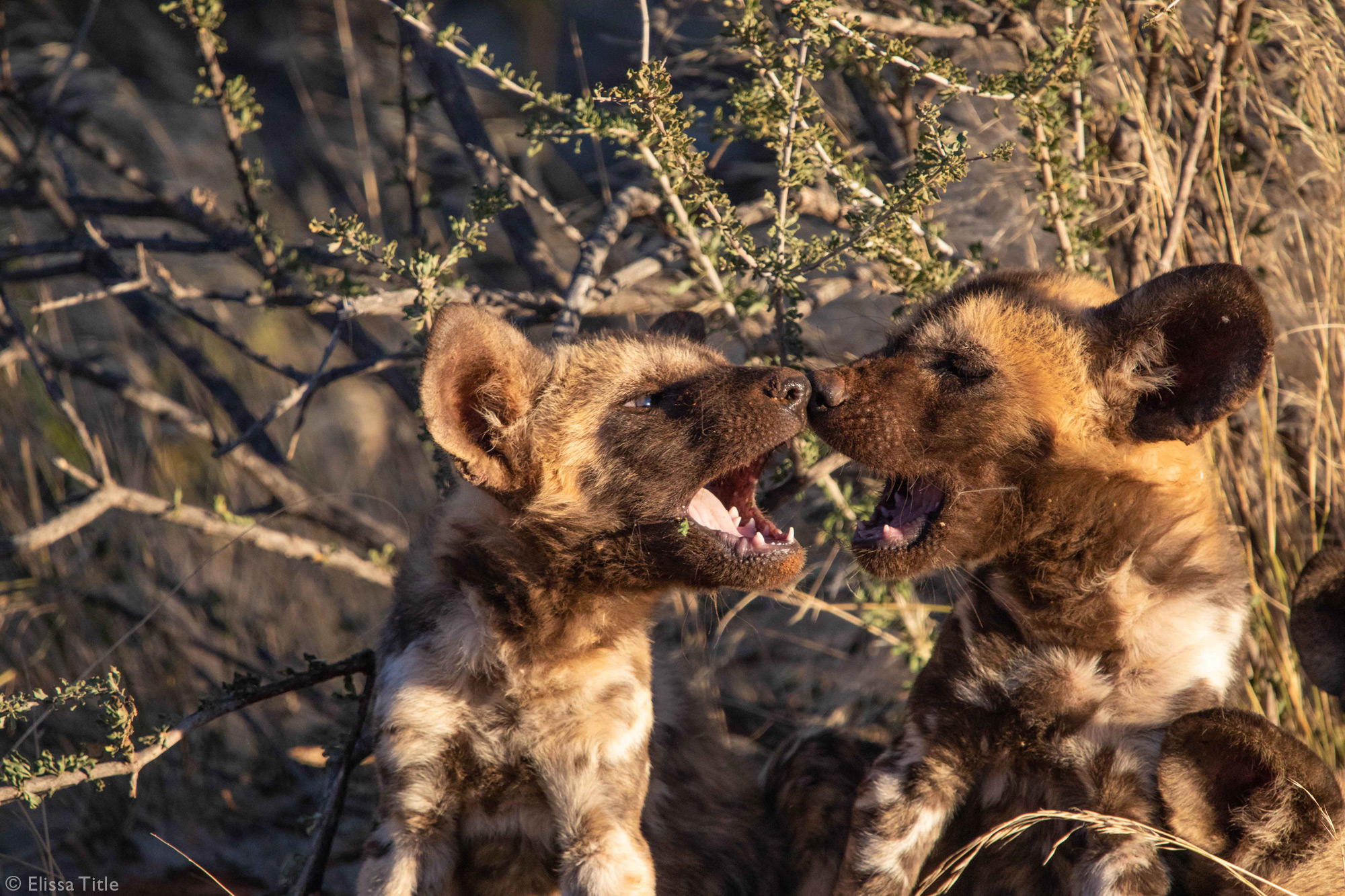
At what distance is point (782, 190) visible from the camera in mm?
3270

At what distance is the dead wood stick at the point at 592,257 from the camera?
3410mm

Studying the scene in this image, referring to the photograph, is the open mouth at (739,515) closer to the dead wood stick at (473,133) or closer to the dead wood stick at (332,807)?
the dead wood stick at (332,807)

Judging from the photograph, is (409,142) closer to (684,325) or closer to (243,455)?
(243,455)

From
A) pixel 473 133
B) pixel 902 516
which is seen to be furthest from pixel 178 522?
pixel 902 516

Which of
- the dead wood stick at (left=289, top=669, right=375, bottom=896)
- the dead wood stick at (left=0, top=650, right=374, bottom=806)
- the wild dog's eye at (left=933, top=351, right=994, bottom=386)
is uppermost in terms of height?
the wild dog's eye at (left=933, top=351, right=994, bottom=386)

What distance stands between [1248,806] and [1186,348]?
1047 mm

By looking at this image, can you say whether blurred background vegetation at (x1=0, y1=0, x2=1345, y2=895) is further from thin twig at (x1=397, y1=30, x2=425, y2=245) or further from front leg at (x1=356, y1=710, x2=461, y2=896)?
front leg at (x1=356, y1=710, x2=461, y2=896)

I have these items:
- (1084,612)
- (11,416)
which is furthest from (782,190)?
(11,416)

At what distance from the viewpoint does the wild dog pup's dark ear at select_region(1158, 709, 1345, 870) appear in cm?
243

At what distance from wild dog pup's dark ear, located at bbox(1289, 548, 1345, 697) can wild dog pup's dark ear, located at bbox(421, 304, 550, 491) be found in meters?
2.09

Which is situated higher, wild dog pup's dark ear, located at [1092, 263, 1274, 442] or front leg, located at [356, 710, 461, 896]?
wild dog pup's dark ear, located at [1092, 263, 1274, 442]

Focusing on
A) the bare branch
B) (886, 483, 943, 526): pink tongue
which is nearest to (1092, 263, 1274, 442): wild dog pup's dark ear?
(886, 483, 943, 526): pink tongue

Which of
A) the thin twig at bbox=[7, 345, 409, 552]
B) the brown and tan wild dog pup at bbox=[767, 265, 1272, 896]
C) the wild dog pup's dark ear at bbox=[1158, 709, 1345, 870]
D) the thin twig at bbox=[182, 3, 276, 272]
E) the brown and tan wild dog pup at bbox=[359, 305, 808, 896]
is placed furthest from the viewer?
the thin twig at bbox=[7, 345, 409, 552]

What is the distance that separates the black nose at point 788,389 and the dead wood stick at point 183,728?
57.2 inches
